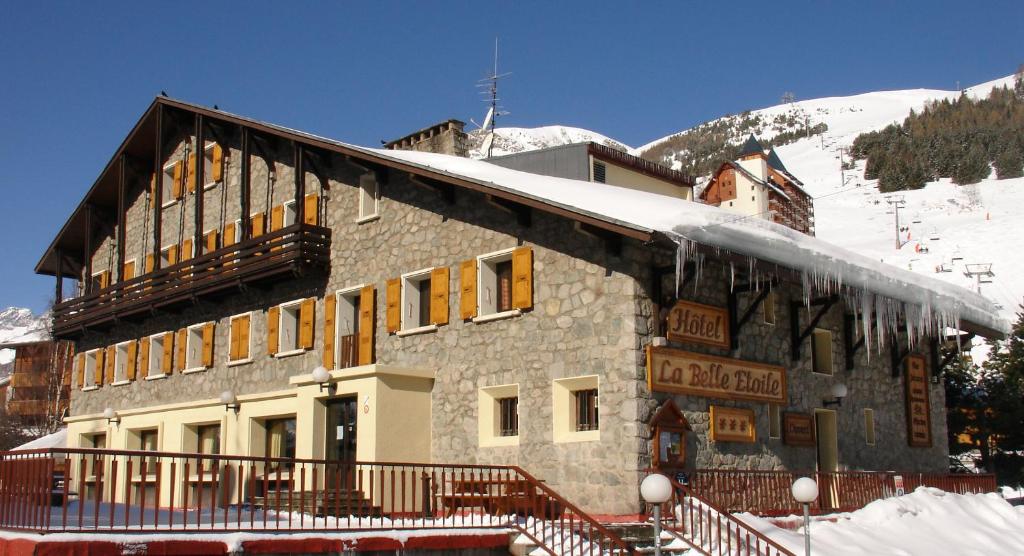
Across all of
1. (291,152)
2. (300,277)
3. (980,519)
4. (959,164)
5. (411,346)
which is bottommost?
(980,519)

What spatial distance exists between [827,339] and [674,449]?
6.43 meters

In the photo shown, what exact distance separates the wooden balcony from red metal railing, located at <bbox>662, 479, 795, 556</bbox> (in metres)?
10.0

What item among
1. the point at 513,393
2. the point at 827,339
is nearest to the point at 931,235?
Result: the point at 827,339

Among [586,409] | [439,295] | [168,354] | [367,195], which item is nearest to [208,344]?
[168,354]

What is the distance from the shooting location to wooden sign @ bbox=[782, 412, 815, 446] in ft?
60.3

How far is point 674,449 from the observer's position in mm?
15703

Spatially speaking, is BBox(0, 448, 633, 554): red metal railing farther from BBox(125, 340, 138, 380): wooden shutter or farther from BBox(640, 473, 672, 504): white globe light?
BBox(125, 340, 138, 380): wooden shutter

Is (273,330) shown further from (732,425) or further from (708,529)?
(708,529)

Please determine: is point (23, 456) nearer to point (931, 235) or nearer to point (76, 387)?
point (76, 387)

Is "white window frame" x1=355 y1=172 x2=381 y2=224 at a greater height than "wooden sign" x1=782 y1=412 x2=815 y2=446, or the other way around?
"white window frame" x1=355 y1=172 x2=381 y2=224

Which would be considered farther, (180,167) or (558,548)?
(180,167)

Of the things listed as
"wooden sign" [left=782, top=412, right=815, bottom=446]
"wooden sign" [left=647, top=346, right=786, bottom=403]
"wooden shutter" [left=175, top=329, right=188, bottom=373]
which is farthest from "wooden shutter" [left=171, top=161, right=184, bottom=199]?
"wooden sign" [left=782, top=412, right=815, bottom=446]

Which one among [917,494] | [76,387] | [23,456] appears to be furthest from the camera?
[76,387]

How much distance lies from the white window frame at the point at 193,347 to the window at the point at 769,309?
13.8 meters
